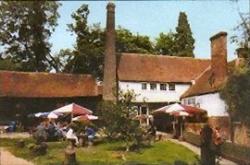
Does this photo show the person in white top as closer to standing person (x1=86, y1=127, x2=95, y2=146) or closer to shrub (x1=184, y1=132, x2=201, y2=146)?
standing person (x1=86, y1=127, x2=95, y2=146)

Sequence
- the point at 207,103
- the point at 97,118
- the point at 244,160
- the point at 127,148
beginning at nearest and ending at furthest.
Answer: the point at 244,160
the point at 127,148
the point at 97,118
the point at 207,103

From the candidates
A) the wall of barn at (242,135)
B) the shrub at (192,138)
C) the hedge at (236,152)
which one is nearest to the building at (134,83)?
the shrub at (192,138)

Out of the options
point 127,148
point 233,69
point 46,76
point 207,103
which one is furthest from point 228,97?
point 46,76

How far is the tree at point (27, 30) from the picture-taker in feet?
14.1

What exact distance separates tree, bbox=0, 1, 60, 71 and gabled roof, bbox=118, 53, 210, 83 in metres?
6.17

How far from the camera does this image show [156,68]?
39.5 feet

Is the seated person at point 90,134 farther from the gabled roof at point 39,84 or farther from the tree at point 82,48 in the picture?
the tree at point 82,48

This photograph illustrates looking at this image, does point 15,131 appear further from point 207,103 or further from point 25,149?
point 207,103

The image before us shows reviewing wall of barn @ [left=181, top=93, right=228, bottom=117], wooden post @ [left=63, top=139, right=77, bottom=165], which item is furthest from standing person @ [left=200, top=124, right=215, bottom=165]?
wall of barn @ [left=181, top=93, right=228, bottom=117]

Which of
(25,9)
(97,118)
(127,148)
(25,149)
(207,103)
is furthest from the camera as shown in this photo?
(207,103)

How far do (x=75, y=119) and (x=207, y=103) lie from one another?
3345mm

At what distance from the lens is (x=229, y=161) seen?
533 centimetres

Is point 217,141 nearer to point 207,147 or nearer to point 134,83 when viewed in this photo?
point 207,147

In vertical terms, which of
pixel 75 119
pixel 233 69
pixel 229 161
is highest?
pixel 233 69
